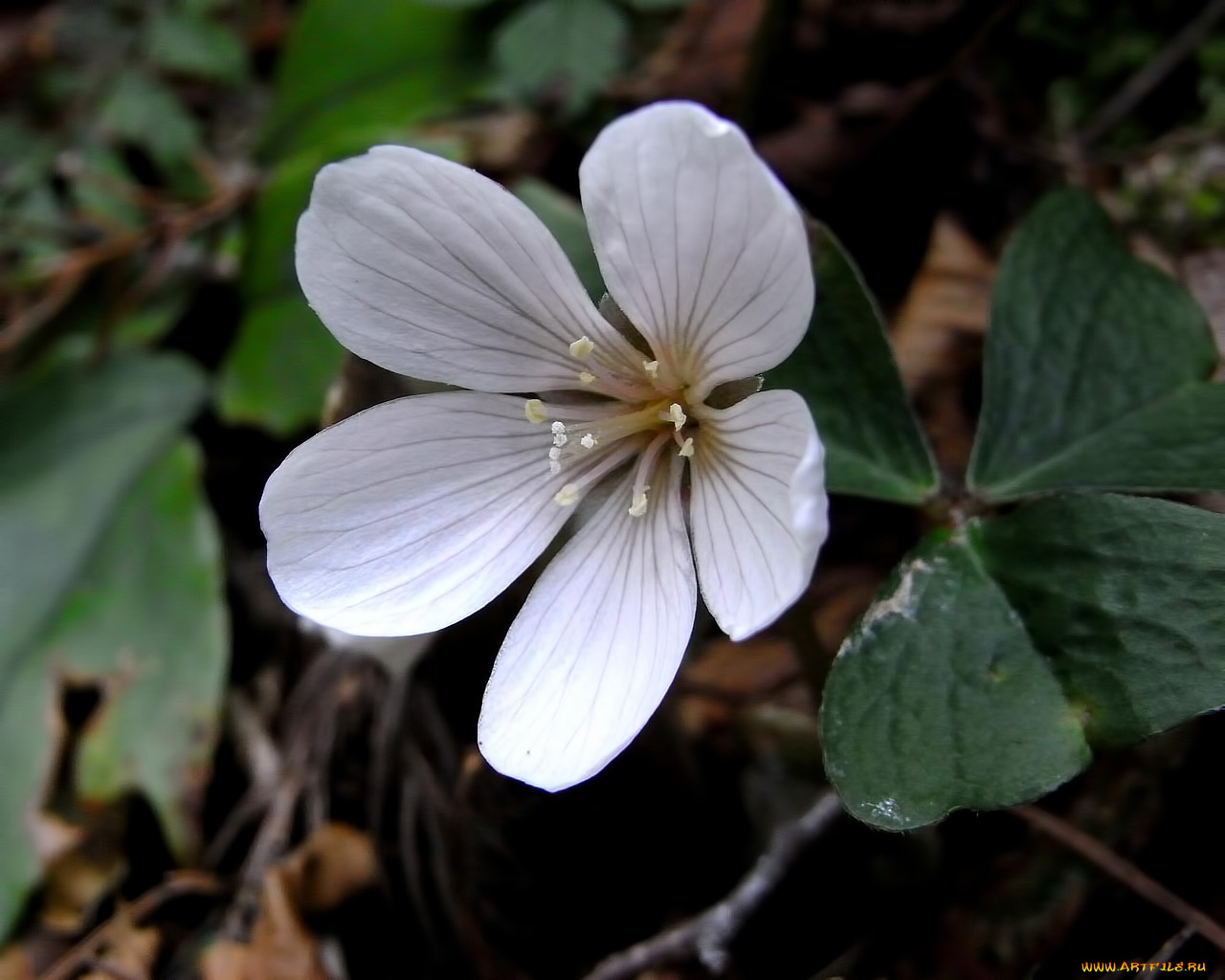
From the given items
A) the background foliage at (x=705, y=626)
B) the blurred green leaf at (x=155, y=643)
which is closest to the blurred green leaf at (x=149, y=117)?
the background foliage at (x=705, y=626)

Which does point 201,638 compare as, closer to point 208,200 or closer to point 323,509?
point 323,509

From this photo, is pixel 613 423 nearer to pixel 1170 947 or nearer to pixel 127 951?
pixel 1170 947

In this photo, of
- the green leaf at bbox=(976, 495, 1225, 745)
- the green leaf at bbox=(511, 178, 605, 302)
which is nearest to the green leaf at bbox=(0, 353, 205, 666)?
the green leaf at bbox=(511, 178, 605, 302)

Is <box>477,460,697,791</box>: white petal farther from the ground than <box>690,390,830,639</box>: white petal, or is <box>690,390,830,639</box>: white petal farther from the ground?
<box>690,390,830,639</box>: white petal

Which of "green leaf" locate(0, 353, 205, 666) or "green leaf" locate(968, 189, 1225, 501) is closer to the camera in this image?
"green leaf" locate(968, 189, 1225, 501)

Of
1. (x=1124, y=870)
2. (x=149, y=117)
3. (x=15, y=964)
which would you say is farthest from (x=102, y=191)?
(x=1124, y=870)

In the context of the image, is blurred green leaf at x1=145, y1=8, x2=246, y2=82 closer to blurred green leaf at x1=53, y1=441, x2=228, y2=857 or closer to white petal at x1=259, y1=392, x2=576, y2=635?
blurred green leaf at x1=53, y1=441, x2=228, y2=857

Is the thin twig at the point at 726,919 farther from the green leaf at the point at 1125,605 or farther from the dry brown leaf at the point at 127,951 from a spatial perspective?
the dry brown leaf at the point at 127,951

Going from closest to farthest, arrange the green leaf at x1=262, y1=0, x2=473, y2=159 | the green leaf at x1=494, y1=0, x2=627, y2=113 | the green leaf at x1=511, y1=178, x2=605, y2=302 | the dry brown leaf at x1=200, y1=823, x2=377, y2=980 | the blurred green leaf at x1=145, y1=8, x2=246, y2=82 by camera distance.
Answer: the green leaf at x1=511, y1=178, x2=605, y2=302
the dry brown leaf at x1=200, y1=823, x2=377, y2=980
the green leaf at x1=494, y1=0, x2=627, y2=113
the green leaf at x1=262, y1=0, x2=473, y2=159
the blurred green leaf at x1=145, y1=8, x2=246, y2=82
